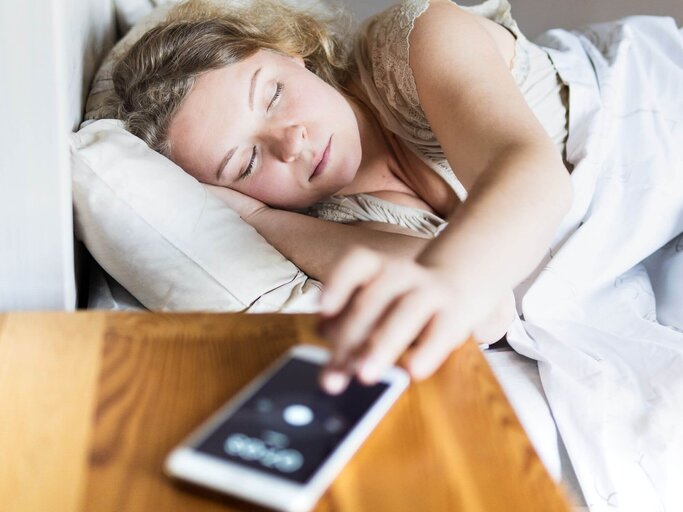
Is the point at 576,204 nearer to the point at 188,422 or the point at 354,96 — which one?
the point at 354,96

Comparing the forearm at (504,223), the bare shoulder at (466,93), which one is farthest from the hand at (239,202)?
the forearm at (504,223)

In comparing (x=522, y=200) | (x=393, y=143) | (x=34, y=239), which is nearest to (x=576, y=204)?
(x=393, y=143)

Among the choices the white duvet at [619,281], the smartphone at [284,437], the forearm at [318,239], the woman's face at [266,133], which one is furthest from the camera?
the woman's face at [266,133]

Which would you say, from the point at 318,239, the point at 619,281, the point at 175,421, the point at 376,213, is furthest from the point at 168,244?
the point at 619,281

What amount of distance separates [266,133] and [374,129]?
0.96 ft

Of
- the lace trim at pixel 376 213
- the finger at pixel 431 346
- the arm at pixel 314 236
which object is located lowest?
the lace trim at pixel 376 213

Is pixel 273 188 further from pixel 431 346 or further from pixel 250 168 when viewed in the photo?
pixel 431 346

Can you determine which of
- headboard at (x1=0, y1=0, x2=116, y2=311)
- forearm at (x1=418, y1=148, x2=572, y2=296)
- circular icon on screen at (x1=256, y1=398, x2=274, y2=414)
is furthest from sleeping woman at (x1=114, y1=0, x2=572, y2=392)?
headboard at (x1=0, y1=0, x2=116, y2=311)

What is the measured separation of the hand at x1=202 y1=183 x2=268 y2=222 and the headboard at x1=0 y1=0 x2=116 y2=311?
1.09ft

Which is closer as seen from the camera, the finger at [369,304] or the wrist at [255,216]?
the finger at [369,304]

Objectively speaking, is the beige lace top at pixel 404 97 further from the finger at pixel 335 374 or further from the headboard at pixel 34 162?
the finger at pixel 335 374

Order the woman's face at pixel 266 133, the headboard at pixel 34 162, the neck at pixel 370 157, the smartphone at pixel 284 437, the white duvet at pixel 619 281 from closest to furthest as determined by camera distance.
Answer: the smartphone at pixel 284 437 < the headboard at pixel 34 162 < the white duvet at pixel 619 281 < the woman's face at pixel 266 133 < the neck at pixel 370 157

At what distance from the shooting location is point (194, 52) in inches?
43.0

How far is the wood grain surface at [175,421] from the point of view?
0.40 metres
